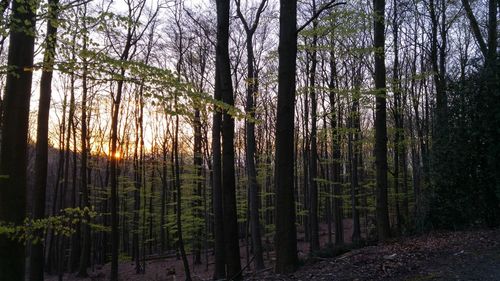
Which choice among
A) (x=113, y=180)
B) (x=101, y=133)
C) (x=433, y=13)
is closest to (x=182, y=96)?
(x=113, y=180)

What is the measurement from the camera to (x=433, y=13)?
736 inches

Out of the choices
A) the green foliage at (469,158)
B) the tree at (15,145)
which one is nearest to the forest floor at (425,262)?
the green foliage at (469,158)

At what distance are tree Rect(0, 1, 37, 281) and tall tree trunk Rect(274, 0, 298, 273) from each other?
4397 mm

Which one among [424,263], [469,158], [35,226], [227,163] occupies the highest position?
[469,158]

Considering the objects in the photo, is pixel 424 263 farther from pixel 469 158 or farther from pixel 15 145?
pixel 15 145

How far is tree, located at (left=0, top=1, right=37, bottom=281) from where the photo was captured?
4.25 meters

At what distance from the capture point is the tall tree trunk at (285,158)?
7633 mm

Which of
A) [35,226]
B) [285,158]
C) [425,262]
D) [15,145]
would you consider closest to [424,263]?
[425,262]

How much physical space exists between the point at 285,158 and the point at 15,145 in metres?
4.58

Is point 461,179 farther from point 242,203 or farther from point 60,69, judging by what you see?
point 242,203

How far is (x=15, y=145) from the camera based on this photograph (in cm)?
435

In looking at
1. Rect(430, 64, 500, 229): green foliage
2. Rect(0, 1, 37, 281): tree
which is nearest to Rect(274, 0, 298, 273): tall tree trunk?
Rect(0, 1, 37, 281): tree

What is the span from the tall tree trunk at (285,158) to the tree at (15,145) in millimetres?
4397

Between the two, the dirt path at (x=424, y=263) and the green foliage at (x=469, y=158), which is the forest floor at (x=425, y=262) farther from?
the green foliage at (x=469, y=158)
